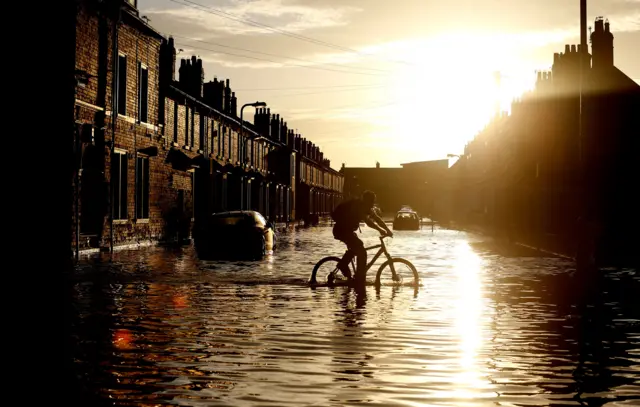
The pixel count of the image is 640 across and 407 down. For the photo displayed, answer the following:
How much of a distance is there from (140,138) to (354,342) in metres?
28.8

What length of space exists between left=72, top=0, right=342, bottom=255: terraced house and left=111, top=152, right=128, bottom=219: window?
0.04 meters

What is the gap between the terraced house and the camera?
3206 centimetres

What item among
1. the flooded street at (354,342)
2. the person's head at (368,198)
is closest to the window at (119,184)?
the flooded street at (354,342)

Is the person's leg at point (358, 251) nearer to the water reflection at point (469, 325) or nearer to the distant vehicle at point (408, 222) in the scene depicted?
the water reflection at point (469, 325)

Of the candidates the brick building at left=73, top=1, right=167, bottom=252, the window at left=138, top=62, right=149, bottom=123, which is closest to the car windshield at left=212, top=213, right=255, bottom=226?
the brick building at left=73, top=1, right=167, bottom=252

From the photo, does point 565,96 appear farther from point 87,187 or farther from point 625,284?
point 625,284

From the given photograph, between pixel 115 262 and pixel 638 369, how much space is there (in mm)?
19779

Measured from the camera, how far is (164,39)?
136 feet

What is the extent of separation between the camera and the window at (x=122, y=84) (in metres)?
35.8

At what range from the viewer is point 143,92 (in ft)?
129

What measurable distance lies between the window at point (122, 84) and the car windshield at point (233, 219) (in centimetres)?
852

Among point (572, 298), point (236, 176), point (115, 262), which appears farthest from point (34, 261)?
point (236, 176)

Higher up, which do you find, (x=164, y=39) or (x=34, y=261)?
(x=164, y=39)

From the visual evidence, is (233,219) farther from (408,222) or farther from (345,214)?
(408,222)
